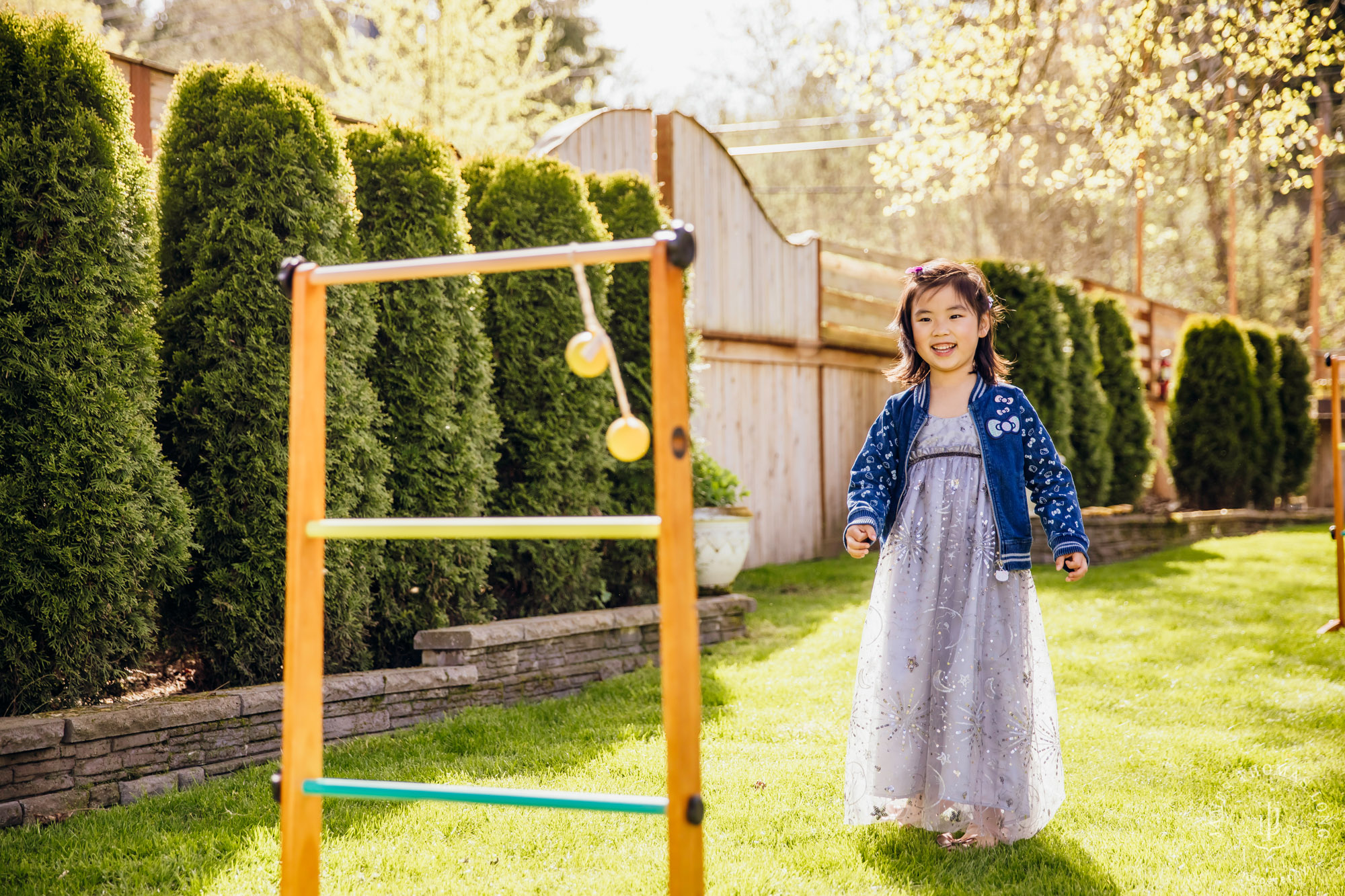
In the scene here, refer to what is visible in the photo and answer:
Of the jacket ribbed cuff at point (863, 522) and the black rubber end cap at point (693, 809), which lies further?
the jacket ribbed cuff at point (863, 522)

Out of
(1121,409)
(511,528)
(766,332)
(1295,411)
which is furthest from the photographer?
(1295,411)

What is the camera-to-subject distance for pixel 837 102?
71.2ft

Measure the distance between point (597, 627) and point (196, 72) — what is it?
2784 millimetres

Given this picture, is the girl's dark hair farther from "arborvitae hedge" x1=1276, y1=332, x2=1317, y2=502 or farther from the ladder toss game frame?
"arborvitae hedge" x1=1276, y1=332, x2=1317, y2=502

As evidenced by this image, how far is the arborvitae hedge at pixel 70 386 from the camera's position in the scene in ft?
9.86

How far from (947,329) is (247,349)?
2.46 m

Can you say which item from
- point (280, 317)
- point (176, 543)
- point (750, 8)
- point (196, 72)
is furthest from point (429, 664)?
point (750, 8)

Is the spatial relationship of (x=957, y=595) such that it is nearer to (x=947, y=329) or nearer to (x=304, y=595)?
(x=947, y=329)

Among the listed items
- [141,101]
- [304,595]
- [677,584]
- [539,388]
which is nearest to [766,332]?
[539,388]

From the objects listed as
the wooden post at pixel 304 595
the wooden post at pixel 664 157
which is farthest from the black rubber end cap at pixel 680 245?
the wooden post at pixel 664 157

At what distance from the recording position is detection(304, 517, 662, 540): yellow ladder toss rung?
1.72 meters

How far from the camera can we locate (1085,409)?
951 centimetres

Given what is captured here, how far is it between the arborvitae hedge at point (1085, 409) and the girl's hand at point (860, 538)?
24.4 feet

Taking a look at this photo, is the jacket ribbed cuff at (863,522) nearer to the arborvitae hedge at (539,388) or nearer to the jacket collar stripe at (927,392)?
the jacket collar stripe at (927,392)
